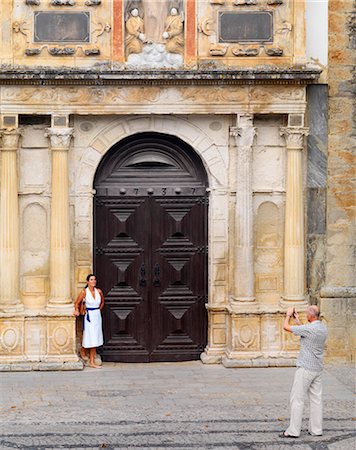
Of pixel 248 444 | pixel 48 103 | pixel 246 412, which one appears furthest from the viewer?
pixel 48 103

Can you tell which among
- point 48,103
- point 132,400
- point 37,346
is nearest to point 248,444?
point 132,400

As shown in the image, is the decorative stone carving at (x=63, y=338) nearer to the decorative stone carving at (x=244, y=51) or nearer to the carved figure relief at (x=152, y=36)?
the carved figure relief at (x=152, y=36)

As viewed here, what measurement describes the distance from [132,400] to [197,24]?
5852mm

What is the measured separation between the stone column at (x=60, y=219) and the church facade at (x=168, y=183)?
2 cm

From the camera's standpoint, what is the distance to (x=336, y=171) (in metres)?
17.7

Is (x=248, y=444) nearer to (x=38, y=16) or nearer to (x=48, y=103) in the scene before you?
(x=48, y=103)

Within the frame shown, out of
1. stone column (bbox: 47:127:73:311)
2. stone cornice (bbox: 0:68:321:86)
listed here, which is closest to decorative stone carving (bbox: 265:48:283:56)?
stone cornice (bbox: 0:68:321:86)

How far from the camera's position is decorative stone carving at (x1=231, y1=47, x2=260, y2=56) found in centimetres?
1734

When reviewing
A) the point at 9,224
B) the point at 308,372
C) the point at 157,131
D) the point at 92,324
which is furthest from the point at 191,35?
the point at 308,372

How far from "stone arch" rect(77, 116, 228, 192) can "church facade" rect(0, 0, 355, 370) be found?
22mm

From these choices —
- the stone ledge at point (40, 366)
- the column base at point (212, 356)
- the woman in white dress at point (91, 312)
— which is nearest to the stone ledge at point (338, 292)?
the column base at point (212, 356)

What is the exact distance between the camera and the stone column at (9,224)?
17156 mm

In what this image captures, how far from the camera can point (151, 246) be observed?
58.5 feet

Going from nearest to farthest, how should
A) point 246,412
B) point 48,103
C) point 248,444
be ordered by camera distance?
point 248,444
point 246,412
point 48,103
